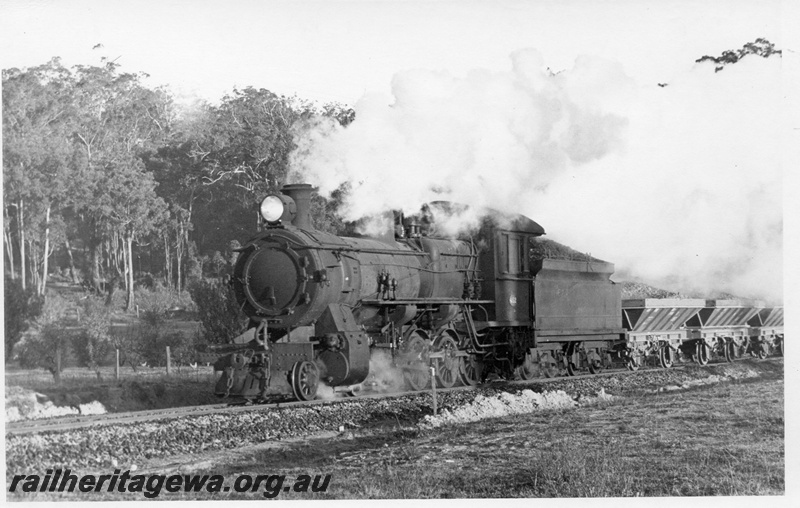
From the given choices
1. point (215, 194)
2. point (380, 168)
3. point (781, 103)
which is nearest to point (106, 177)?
point (215, 194)

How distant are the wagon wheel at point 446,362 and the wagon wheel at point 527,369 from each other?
224cm

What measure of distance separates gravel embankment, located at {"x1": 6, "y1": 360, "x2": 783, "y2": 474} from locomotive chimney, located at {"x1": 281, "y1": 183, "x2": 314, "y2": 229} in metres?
3.02

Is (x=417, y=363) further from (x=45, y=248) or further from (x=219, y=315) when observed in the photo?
(x=45, y=248)

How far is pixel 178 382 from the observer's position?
21000mm

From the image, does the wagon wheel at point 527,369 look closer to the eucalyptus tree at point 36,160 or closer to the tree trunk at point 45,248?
the eucalyptus tree at point 36,160

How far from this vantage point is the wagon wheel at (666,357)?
1032 inches

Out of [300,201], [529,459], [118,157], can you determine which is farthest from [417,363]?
[118,157]

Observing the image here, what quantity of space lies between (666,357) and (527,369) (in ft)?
25.7

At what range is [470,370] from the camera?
63.9 ft

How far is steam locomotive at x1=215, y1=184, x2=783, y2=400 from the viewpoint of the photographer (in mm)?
14891

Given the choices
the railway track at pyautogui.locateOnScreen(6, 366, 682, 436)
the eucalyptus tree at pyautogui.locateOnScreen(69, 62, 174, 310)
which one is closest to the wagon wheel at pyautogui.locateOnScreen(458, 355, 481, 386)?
the railway track at pyautogui.locateOnScreen(6, 366, 682, 436)

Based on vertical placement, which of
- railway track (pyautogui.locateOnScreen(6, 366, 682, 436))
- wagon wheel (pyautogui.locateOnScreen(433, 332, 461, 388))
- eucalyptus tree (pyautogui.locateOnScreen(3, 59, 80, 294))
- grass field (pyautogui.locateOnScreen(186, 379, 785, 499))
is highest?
eucalyptus tree (pyautogui.locateOnScreen(3, 59, 80, 294))

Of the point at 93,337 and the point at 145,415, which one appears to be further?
the point at 93,337

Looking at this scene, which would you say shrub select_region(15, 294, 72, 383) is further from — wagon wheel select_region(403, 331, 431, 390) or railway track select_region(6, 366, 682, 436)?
wagon wheel select_region(403, 331, 431, 390)
